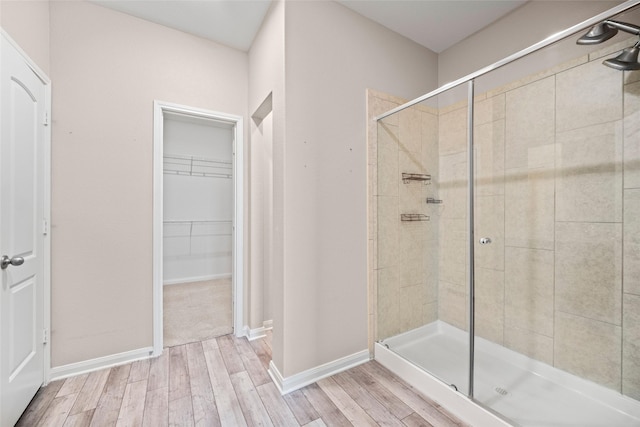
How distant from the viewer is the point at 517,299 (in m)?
2.09

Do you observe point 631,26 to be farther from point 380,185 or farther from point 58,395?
point 58,395

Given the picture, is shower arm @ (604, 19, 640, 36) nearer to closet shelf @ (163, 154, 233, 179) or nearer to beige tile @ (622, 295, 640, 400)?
beige tile @ (622, 295, 640, 400)

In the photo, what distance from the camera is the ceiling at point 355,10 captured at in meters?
2.07

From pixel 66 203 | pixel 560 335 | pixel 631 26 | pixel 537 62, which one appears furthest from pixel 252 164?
pixel 560 335

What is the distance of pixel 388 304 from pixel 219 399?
1446 mm

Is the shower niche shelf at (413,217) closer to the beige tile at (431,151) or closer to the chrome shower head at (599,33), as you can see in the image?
the beige tile at (431,151)

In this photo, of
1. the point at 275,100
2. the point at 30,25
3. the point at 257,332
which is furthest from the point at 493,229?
the point at 30,25

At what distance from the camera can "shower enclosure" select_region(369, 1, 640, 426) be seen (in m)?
1.57

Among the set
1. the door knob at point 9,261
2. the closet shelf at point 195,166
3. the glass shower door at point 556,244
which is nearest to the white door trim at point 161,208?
the door knob at point 9,261

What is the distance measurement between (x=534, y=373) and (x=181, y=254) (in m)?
4.73

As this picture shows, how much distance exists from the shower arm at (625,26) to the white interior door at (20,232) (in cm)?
300

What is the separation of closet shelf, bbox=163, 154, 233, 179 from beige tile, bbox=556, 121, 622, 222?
4.47 meters

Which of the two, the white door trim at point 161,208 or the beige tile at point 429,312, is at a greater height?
the white door trim at point 161,208

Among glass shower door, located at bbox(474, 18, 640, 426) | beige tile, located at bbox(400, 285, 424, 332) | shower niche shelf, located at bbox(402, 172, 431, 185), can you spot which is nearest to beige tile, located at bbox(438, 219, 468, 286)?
glass shower door, located at bbox(474, 18, 640, 426)
